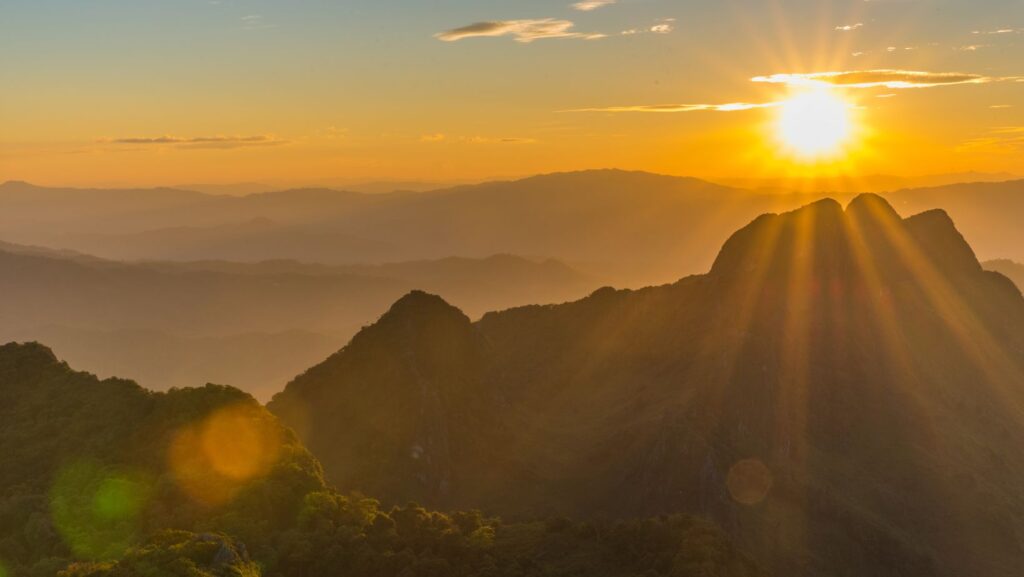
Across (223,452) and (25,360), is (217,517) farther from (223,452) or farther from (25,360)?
(25,360)

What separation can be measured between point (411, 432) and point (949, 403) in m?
75.2

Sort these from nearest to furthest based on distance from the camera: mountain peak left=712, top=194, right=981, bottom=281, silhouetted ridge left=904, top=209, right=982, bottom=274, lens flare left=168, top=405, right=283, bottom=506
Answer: lens flare left=168, top=405, right=283, bottom=506 < mountain peak left=712, top=194, right=981, bottom=281 < silhouetted ridge left=904, top=209, right=982, bottom=274

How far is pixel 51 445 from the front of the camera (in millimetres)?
53719

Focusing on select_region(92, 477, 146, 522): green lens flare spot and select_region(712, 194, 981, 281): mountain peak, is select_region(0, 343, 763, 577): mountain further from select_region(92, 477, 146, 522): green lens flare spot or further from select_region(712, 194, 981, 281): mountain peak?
select_region(712, 194, 981, 281): mountain peak

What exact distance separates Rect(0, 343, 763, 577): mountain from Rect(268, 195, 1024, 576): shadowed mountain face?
35.6 meters

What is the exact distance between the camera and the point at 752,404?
104875 millimetres

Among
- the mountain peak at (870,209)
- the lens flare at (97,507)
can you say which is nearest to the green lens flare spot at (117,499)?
the lens flare at (97,507)

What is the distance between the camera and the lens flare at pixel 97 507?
44.2 metres

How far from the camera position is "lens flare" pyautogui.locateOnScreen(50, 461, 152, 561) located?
44.2 m

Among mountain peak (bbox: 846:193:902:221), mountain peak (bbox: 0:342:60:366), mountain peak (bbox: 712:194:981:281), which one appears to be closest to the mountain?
mountain peak (bbox: 0:342:60:366)

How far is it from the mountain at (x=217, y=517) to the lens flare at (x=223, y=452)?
0.09m

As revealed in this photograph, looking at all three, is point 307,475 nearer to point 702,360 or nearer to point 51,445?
point 51,445

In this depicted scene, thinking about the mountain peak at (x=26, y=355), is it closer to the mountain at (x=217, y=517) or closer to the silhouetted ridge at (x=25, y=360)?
the silhouetted ridge at (x=25, y=360)

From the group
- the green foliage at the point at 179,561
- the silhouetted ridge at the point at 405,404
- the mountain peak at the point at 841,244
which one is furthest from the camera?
the mountain peak at the point at 841,244
